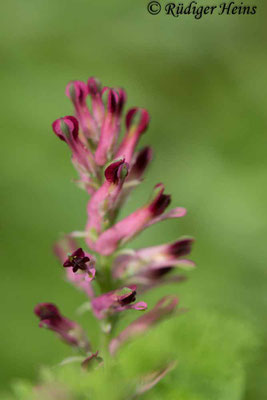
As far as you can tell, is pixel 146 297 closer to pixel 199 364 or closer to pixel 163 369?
pixel 199 364

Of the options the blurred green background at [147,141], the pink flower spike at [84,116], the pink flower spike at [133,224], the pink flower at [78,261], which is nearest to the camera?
the pink flower at [78,261]

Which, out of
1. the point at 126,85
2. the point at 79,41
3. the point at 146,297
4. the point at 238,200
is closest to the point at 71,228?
the point at 146,297

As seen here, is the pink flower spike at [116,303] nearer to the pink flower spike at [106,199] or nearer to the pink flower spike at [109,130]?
the pink flower spike at [106,199]

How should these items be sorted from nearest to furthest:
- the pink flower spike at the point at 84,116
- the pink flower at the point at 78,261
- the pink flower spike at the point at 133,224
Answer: the pink flower at the point at 78,261 < the pink flower spike at the point at 133,224 < the pink flower spike at the point at 84,116

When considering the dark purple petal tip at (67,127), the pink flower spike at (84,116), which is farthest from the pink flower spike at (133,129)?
the dark purple petal tip at (67,127)

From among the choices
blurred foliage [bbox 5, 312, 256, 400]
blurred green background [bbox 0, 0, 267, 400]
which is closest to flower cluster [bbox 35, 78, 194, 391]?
blurred foliage [bbox 5, 312, 256, 400]

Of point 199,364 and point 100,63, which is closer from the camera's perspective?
point 199,364

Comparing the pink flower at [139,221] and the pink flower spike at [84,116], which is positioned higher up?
the pink flower spike at [84,116]

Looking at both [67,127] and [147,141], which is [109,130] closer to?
[67,127]

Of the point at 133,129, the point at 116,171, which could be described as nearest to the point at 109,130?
the point at 133,129
